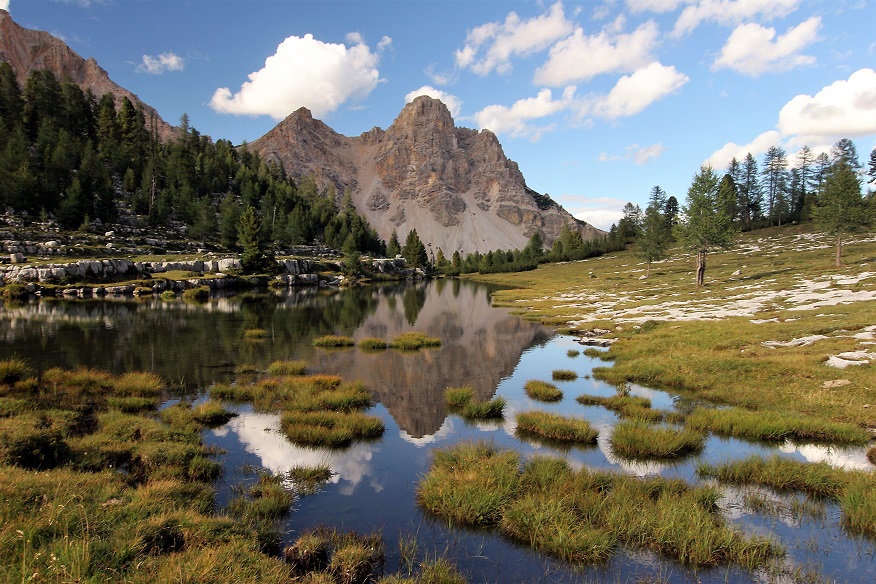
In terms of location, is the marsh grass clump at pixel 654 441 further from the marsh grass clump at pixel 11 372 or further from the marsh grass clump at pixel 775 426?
the marsh grass clump at pixel 11 372

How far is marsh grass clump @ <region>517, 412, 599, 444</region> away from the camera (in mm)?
17516

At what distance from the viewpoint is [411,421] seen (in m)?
20.3

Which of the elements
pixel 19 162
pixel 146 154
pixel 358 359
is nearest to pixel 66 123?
pixel 146 154

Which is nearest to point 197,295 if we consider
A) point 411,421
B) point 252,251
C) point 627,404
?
point 252,251

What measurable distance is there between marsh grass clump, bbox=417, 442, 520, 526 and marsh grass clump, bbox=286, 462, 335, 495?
10.4ft

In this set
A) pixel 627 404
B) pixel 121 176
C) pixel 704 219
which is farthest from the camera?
pixel 121 176

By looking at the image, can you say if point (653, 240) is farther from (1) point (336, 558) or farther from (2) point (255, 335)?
(1) point (336, 558)

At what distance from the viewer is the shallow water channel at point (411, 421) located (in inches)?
396

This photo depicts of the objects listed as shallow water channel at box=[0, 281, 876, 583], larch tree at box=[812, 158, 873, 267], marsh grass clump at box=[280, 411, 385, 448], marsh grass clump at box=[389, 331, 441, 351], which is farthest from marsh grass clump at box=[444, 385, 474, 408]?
larch tree at box=[812, 158, 873, 267]

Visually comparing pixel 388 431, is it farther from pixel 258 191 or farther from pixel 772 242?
pixel 258 191

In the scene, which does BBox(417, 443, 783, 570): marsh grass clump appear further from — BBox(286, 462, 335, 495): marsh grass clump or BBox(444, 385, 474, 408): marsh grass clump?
BBox(444, 385, 474, 408): marsh grass clump

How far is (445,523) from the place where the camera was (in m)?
11.7

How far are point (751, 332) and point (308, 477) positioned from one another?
108 feet

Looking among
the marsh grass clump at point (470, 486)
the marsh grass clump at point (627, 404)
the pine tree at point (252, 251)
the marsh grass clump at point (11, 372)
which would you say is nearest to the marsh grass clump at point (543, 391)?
the marsh grass clump at point (627, 404)
